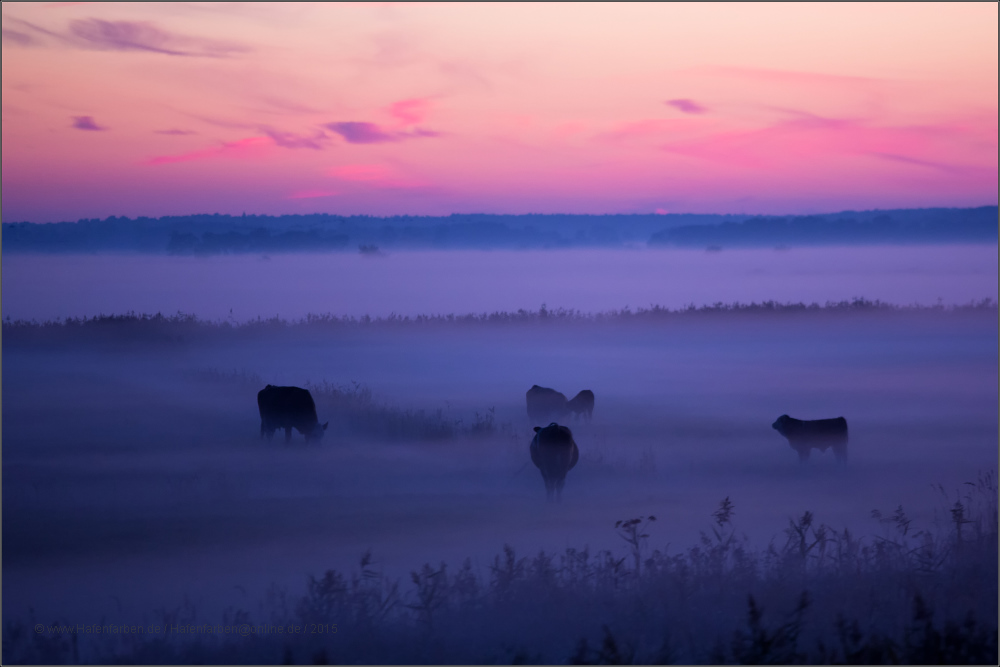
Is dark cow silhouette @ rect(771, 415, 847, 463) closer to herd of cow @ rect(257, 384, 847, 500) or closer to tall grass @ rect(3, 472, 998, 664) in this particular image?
herd of cow @ rect(257, 384, 847, 500)

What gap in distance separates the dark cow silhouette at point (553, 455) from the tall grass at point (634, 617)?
2.48 meters

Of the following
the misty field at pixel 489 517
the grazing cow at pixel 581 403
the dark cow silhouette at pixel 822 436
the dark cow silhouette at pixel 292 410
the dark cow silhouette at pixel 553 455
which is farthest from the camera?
the grazing cow at pixel 581 403

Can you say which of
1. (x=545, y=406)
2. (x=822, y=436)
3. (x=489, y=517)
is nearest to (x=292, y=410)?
(x=489, y=517)

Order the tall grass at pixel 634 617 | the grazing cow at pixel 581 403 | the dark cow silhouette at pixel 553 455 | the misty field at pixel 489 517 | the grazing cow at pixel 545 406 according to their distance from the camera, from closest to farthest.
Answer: the tall grass at pixel 634 617 → the misty field at pixel 489 517 → the dark cow silhouette at pixel 553 455 → the grazing cow at pixel 545 406 → the grazing cow at pixel 581 403

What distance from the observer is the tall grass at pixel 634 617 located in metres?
5.45

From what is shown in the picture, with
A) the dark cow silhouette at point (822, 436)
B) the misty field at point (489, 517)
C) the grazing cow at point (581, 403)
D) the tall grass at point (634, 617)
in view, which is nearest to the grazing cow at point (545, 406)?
the grazing cow at point (581, 403)

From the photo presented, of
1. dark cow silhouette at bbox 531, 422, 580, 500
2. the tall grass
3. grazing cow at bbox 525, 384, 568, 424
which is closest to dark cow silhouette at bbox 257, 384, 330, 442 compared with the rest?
dark cow silhouette at bbox 531, 422, 580, 500

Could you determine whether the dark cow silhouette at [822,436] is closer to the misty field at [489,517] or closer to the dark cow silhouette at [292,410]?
the misty field at [489,517]

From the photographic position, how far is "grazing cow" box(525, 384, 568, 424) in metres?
15.1

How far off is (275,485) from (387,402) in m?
6.56

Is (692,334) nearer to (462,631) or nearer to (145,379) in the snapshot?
(145,379)

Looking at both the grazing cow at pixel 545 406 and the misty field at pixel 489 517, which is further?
the grazing cow at pixel 545 406

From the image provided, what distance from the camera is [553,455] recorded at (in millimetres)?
9930

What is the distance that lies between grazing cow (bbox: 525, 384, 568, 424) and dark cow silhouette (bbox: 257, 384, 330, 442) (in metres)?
4.56
